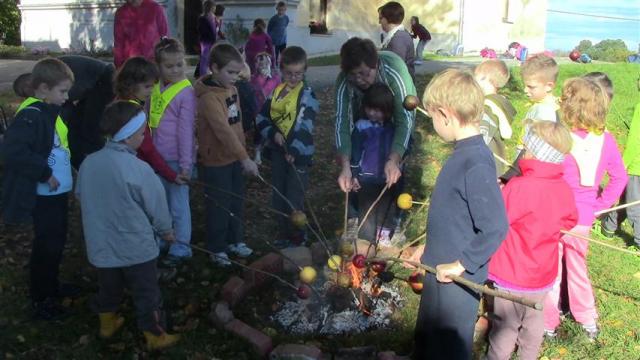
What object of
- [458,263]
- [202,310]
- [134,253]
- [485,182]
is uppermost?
[485,182]

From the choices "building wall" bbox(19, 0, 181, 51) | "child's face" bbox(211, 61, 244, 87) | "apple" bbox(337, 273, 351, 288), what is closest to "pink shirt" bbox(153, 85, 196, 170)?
"child's face" bbox(211, 61, 244, 87)

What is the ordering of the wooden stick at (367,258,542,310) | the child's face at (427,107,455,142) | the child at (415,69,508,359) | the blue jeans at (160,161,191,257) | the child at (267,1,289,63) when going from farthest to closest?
the child at (267,1,289,63) < the blue jeans at (160,161,191,257) < the child's face at (427,107,455,142) < the child at (415,69,508,359) < the wooden stick at (367,258,542,310)

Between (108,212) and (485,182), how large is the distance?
2.14 meters

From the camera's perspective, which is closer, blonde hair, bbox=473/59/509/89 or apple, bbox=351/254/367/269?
apple, bbox=351/254/367/269

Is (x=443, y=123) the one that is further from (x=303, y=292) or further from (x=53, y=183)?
(x=53, y=183)

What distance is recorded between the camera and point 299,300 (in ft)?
13.7

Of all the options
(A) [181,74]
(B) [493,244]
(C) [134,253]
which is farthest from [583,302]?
(A) [181,74]

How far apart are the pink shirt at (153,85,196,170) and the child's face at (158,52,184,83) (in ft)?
0.31

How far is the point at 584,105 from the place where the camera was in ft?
12.6

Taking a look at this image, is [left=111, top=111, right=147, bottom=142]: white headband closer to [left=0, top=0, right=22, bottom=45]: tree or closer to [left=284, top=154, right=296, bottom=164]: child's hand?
[left=284, top=154, right=296, bottom=164]: child's hand

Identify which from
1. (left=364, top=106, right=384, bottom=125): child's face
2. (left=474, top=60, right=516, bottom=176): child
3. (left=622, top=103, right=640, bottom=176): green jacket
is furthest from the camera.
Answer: (left=622, top=103, right=640, bottom=176): green jacket

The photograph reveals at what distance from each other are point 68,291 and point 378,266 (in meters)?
2.29

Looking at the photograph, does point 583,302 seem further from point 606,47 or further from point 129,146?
point 606,47

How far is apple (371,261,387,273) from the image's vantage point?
13.1ft
